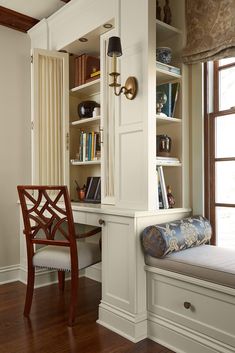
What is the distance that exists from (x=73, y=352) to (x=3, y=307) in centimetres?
95

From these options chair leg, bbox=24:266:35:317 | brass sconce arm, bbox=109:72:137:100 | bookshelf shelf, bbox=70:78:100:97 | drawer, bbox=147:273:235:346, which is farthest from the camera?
bookshelf shelf, bbox=70:78:100:97

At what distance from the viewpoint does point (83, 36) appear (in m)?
2.87

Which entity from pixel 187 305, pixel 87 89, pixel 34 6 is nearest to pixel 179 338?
pixel 187 305

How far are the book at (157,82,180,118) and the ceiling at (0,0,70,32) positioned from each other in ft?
4.79

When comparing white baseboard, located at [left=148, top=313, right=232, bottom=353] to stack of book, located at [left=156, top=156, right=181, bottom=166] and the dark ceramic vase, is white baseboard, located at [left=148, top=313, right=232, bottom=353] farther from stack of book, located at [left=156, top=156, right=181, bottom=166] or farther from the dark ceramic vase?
the dark ceramic vase

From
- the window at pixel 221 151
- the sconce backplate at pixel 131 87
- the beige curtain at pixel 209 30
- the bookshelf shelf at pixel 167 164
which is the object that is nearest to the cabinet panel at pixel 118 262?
the bookshelf shelf at pixel 167 164

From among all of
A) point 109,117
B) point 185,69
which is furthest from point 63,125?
point 185,69

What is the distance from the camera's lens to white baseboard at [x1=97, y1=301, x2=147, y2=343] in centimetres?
209

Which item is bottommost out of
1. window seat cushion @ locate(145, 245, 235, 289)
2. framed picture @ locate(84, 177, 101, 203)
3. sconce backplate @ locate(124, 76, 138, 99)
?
window seat cushion @ locate(145, 245, 235, 289)

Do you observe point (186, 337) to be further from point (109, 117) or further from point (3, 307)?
point (109, 117)

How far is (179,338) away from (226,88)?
177 cm

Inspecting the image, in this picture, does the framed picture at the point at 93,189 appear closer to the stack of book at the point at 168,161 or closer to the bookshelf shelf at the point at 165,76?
the stack of book at the point at 168,161

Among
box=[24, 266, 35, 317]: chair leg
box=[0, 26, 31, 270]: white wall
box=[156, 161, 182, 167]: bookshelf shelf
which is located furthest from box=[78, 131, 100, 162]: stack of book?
box=[24, 266, 35, 317]: chair leg

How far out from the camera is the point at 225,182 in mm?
2406
